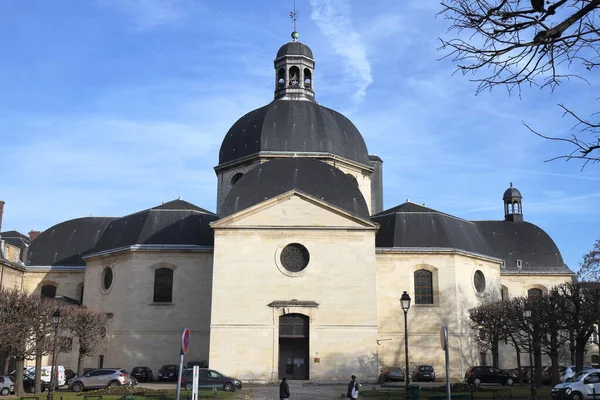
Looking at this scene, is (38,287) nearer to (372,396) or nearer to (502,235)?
(372,396)

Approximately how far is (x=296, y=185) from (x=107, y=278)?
1466cm

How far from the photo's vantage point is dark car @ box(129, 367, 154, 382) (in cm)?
3516

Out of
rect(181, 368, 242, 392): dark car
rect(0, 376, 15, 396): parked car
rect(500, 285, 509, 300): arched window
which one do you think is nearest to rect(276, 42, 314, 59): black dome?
rect(500, 285, 509, 300): arched window

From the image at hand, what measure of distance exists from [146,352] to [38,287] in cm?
1240

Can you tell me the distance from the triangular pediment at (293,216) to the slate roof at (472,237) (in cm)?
672

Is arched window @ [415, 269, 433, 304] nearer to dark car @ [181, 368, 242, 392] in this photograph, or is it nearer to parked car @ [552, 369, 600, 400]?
Answer: dark car @ [181, 368, 242, 392]

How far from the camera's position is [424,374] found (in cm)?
3425

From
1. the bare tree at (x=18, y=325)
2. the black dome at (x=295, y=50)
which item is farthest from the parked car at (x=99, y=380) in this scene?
the black dome at (x=295, y=50)

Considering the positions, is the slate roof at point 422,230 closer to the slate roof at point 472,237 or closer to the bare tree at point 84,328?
the slate roof at point 472,237

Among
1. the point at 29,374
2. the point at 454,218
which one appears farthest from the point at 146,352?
the point at 454,218

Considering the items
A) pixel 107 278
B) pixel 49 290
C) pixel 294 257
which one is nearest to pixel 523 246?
pixel 294 257

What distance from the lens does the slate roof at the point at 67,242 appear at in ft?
149

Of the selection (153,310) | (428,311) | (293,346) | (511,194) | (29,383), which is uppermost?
(511,194)

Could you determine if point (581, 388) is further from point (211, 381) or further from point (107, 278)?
point (107, 278)
